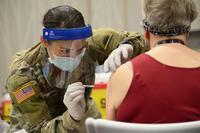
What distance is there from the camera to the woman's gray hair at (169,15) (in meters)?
1.35

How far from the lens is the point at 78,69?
1980mm

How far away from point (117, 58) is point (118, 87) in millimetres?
371

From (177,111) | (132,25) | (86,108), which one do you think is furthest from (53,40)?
(132,25)

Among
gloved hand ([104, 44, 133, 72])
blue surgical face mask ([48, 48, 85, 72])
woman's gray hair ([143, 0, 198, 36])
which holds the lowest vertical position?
blue surgical face mask ([48, 48, 85, 72])

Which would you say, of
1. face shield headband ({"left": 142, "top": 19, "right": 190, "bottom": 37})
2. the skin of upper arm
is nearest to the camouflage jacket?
the skin of upper arm

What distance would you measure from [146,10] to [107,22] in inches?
78.5

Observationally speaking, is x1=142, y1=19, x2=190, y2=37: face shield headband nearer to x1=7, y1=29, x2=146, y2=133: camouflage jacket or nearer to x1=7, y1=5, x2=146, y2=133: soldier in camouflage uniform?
x1=7, y1=5, x2=146, y2=133: soldier in camouflage uniform

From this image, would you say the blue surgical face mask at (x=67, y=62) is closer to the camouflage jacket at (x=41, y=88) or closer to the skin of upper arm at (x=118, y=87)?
the camouflage jacket at (x=41, y=88)

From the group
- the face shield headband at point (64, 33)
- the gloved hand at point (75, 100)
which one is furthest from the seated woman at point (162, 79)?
the face shield headband at point (64, 33)

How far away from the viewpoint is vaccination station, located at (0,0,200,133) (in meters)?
1.30

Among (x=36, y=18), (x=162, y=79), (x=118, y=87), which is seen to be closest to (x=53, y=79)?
(x=118, y=87)

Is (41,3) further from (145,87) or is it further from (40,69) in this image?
(145,87)

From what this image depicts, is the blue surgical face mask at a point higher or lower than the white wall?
higher

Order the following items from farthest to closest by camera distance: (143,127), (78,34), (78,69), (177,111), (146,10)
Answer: (78,69)
(78,34)
(146,10)
(177,111)
(143,127)
